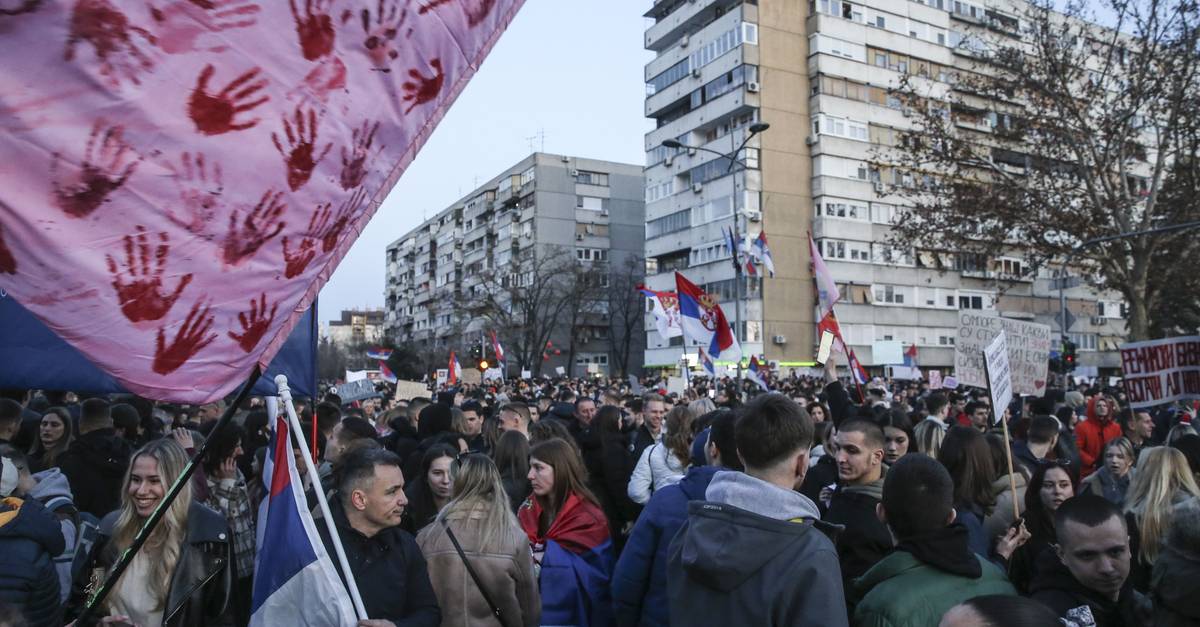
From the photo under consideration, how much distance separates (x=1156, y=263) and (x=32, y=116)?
89.4 ft

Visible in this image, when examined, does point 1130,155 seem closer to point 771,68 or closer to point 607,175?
point 771,68

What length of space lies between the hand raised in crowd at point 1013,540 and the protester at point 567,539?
204 centimetres

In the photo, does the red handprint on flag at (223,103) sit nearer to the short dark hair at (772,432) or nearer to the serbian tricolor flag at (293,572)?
the serbian tricolor flag at (293,572)

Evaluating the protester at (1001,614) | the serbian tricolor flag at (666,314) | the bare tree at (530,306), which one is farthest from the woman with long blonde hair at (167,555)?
the bare tree at (530,306)

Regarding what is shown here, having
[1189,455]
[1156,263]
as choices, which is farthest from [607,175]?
[1189,455]

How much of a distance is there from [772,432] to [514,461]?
3442 mm

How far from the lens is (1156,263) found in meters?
23.8

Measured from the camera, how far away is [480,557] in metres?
4.14

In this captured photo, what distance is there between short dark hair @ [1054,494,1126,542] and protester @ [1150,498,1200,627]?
0.19 m

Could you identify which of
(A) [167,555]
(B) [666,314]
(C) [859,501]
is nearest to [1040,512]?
(C) [859,501]

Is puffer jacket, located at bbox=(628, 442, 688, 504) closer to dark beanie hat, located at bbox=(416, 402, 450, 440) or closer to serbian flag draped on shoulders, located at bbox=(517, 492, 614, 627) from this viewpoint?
serbian flag draped on shoulders, located at bbox=(517, 492, 614, 627)

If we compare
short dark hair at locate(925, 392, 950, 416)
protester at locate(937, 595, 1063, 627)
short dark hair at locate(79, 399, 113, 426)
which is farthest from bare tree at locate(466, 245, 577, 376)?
protester at locate(937, 595, 1063, 627)

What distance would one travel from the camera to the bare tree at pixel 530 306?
63.4 metres

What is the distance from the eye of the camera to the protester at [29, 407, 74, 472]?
21.9 feet
